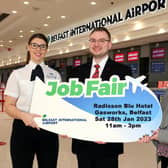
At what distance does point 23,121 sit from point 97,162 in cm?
57

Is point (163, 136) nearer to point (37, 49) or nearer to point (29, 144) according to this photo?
point (29, 144)

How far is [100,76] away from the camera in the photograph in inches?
80.4

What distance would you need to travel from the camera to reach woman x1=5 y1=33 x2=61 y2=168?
7.02ft

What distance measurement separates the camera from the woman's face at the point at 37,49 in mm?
2156

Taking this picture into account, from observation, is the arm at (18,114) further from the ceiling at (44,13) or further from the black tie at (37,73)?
the ceiling at (44,13)

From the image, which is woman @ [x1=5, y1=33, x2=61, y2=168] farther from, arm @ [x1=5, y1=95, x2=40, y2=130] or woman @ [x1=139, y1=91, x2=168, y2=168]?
woman @ [x1=139, y1=91, x2=168, y2=168]

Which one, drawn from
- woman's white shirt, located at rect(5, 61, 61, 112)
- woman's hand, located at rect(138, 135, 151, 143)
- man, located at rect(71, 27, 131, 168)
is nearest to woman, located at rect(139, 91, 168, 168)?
woman's hand, located at rect(138, 135, 151, 143)

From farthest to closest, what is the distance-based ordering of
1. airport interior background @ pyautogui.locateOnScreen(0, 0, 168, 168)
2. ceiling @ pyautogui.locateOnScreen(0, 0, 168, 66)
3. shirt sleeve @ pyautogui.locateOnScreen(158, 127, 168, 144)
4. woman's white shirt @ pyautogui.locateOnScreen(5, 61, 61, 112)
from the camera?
ceiling @ pyautogui.locateOnScreen(0, 0, 168, 66) → airport interior background @ pyautogui.locateOnScreen(0, 0, 168, 168) → woman's white shirt @ pyautogui.locateOnScreen(5, 61, 61, 112) → shirt sleeve @ pyautogui.locateOnScreen(158, 127, 168, 144)

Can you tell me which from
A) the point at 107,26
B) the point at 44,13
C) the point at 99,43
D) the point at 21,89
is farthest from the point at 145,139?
the point at 44,13

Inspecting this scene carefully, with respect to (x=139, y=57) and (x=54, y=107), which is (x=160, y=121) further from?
(x=139, y=57)

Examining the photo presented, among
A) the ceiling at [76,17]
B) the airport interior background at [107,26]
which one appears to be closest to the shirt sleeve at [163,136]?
the airport interior background at [107,26]

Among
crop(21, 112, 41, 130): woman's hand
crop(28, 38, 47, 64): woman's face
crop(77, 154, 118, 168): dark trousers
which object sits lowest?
crop(77, 154, 118, 168): dark trousers

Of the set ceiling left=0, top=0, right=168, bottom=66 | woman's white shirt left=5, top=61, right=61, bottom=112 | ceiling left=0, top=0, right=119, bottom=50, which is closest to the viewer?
woman's white shirt left=5, top=61, right=61, bottom=112

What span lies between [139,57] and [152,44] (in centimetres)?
94
